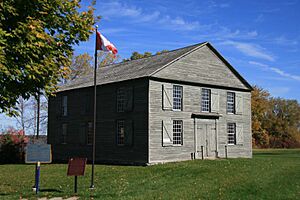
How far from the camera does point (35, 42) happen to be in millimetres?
11492

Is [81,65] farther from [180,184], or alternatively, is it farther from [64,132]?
[180,184]

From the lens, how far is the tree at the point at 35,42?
36.9ft

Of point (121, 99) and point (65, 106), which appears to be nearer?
point (121, 99)

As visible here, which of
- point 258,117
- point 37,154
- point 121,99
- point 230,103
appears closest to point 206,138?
point 230,103

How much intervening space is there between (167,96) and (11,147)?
16.0 meters

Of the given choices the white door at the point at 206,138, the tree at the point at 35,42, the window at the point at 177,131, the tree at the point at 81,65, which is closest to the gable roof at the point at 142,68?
the window at the point at 177,131

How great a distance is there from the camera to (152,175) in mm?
17984

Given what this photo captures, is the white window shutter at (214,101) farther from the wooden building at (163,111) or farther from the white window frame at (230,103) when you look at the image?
the white window frame at (230,103)

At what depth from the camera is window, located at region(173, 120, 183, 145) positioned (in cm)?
2498

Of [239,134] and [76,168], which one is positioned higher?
[239,134]

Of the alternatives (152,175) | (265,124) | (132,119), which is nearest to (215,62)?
(132,119)

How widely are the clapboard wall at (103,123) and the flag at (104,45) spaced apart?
30.2 feet

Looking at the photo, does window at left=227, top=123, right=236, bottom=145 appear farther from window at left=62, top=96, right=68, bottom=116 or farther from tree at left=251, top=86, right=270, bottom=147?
tree at left=251, top=86, right=270, bottom=147

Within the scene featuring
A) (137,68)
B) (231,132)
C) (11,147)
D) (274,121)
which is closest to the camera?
(137,68)
